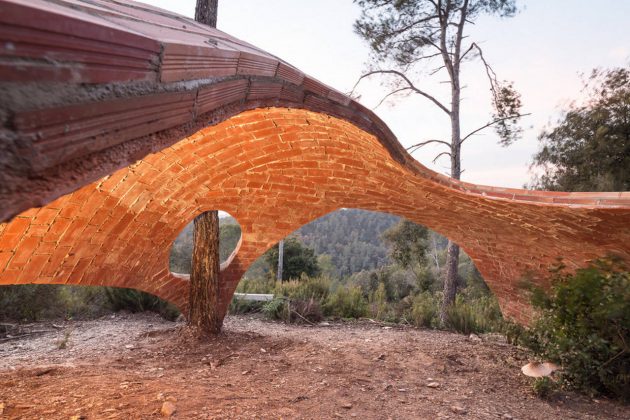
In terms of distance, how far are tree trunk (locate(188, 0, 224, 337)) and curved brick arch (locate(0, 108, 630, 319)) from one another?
0.28 m

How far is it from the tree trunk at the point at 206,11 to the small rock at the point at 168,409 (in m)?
4.66

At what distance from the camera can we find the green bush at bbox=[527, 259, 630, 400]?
306cm

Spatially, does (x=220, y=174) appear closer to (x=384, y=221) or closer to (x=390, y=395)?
(x=390, y=395)

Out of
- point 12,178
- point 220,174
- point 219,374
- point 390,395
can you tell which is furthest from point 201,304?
point 12,178

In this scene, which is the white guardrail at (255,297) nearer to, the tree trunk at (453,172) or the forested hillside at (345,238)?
the tree trunk at (453,172)

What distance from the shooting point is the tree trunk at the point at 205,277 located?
5.25 m

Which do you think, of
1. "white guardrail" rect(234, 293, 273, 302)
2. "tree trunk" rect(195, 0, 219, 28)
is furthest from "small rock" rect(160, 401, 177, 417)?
"white guardrail" rect(234, 293, 273, 302)

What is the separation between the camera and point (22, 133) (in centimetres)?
57

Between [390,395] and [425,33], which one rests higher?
[425,33]

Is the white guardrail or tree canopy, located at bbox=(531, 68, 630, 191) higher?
tree canopy, located at bbox=(531, 68, 630, 191)

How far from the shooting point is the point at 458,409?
2.98 meters

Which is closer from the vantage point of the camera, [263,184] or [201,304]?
[263,184]

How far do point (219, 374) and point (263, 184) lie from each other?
2289 millimetres

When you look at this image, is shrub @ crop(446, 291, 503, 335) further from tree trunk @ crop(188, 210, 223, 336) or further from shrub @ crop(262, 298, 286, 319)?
tree trunk @ crop(188, 210, 223, 336)
